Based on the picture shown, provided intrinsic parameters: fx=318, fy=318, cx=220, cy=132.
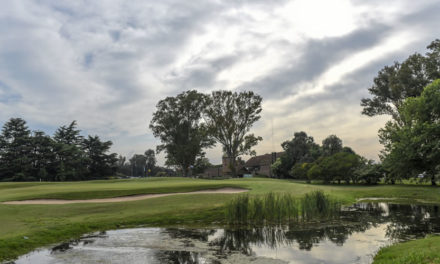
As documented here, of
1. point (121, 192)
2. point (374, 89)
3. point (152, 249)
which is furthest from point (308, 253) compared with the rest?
point (374, 89)

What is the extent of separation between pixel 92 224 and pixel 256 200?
324 inches

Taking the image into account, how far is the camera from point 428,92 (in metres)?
25.2

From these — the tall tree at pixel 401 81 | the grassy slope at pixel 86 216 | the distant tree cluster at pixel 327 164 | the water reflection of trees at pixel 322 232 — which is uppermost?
the tall tree at pixel 401 81

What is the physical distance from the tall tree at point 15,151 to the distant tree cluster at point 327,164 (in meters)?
51.0

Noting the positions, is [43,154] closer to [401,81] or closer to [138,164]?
[401,81]

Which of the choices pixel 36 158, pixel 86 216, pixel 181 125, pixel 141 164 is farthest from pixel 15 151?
pixel 141 164

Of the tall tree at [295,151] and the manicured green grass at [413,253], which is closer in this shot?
the manicured green grass at [413,253]

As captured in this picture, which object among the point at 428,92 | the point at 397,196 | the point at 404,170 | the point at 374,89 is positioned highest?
the point at 374,89

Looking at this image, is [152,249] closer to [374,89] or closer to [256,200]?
[256,200]

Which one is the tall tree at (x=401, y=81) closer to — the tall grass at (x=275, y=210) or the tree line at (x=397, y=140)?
the tree line at (x=397, y=140)

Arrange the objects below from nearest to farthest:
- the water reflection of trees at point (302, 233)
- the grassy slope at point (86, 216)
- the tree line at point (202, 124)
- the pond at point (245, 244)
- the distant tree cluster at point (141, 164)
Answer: the pond at point (245, 244), the water reflection of trees at point (302, 233), the grassy slope at point (86, 216), the tree line at point (202, 124), the distant tree cluster at point (141, 164)

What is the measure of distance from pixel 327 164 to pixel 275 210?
112 feet

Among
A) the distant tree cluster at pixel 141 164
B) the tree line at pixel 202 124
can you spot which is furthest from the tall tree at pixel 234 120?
the distant tree cluster at pixel 141 164

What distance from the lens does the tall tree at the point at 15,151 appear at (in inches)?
2335
